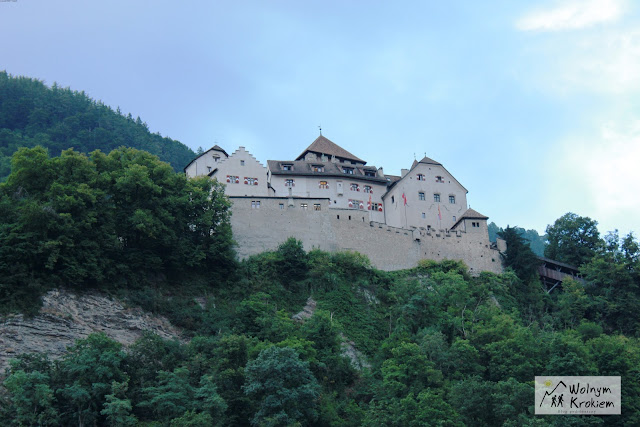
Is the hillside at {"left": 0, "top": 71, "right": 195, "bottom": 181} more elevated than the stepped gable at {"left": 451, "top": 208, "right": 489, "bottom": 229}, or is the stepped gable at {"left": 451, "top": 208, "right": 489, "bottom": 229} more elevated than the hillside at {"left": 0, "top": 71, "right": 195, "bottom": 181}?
the hillside at {"left": 0, "top": 71, "right": 195, "bottom": 181}

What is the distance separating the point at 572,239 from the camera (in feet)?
194

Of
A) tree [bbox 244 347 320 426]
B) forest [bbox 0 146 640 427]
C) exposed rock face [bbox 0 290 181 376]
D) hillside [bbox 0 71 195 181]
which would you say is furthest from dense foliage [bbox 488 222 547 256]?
tree [bbox 244 347 320 426]

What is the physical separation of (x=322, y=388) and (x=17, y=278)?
1595cm

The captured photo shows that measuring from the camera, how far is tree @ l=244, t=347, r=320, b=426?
1241 inches

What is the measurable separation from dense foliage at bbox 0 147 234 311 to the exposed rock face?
85 centimetres

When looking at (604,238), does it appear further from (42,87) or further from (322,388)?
(42,87)

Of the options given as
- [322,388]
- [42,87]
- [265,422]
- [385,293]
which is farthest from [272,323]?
[42,87]

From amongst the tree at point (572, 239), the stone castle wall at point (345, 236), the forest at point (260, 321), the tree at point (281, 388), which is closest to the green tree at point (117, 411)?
the forest at point (260, 321)

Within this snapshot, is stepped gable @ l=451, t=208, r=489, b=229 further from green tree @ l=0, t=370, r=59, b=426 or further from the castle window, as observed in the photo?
green tree @ l=0, t=370, r=59, b=426

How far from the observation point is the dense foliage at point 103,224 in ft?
121

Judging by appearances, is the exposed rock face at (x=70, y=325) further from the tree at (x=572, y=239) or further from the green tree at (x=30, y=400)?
the tree at (x=572, y=239)

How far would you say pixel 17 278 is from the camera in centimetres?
3597

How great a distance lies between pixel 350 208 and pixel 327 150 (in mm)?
9146

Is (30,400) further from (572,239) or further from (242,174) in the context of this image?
(572,239)
